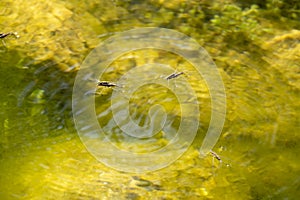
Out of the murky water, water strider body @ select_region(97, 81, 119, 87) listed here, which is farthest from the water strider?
water strider body @ select_region(97, 81, 119, 87)

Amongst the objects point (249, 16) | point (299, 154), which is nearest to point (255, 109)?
point (299, 154)

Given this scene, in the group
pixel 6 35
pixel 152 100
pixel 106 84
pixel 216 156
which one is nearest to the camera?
pixel 216 156

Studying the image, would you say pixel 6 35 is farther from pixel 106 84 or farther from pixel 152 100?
pixel 152 100

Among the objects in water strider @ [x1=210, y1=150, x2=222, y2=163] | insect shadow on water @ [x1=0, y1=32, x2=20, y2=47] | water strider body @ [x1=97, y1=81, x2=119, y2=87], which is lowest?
water strider @ [x1=210, y1=150, x2=222, y2=163]

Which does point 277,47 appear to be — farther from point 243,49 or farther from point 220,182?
point 220,182

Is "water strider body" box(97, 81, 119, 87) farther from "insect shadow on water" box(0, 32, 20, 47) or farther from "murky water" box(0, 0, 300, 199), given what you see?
"insect shadow on water" box(0, 32, 20, 47)

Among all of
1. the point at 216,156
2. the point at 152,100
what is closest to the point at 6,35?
the point at 152,100

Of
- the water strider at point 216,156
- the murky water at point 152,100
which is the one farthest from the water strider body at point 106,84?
the water strider at point 216,156

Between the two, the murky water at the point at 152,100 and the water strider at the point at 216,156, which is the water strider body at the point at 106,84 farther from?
the water strider at the point at 216,156
